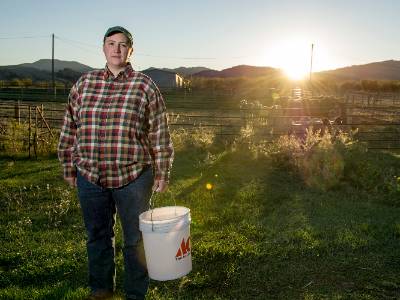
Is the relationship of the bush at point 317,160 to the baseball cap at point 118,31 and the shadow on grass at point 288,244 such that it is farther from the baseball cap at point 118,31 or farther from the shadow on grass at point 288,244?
Result: the baseball cap at point 118,31

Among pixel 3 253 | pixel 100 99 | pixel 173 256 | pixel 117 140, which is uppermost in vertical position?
pixel 100 99

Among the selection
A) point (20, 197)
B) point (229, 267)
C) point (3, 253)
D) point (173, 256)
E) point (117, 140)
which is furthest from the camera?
point (20, 197)

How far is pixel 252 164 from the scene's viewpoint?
450 inches

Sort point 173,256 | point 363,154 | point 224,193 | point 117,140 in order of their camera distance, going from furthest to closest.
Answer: point 363,154 → point 224,193 → point 173,256 → point 117,140

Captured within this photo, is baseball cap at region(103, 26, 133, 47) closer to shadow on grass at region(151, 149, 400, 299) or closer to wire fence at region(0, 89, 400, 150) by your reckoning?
shadow on grass at region(151, 149, 400, 299)

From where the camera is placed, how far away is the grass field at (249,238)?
14.8 feet

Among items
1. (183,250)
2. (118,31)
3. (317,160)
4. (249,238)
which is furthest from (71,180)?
(317,160)

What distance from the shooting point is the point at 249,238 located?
235 inches

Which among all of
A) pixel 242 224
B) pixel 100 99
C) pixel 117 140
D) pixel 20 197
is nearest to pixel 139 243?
pixel 117 140

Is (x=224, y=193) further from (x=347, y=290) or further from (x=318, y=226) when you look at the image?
(x=347, y=290)

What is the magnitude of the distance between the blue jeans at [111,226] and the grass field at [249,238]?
617 mm

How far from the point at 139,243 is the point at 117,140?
881 millimetres

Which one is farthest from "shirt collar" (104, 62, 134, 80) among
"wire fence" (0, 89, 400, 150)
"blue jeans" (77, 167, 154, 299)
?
"wire fence" (0, 89, 400, 150)

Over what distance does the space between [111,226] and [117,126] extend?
0.90 m
